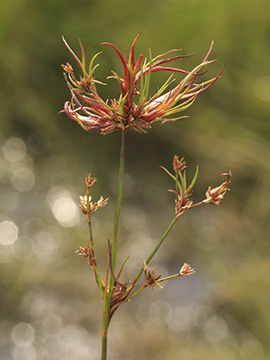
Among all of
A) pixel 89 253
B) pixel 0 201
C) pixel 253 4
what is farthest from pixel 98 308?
pixel 89 253

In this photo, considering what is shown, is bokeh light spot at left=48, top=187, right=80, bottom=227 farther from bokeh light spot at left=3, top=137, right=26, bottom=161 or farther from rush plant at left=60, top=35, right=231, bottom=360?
rush plant at left=60, top=35, right=231, bottom=360

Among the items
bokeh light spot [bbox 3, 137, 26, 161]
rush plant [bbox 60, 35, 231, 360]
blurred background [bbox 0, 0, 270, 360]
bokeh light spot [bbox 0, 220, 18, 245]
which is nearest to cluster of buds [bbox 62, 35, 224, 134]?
rush plant [bbox 60, 35, 231, 360]

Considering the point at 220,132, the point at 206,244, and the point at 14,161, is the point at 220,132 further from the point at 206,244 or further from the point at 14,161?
the point at 14,161

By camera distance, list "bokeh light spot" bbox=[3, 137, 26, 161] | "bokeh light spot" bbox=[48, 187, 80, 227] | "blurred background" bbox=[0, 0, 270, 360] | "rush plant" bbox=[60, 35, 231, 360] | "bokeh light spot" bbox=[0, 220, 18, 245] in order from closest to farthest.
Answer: "rush plant" bbox=[60, 35, 231, 360] < "blurred background" bbox=[0, 0, 270, 360] < "bokeh light spot" bbox=[0, 220, 18, 245] < "bokeh light spot" bbox=[48, 187, 80, 227] < "bokeh light spot" bbox=[3, 137, 26, 161]

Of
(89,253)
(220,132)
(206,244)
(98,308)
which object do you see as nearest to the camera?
(89,253)

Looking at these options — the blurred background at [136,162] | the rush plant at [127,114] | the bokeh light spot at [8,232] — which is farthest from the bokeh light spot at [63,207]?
the rush plant at [127,114]

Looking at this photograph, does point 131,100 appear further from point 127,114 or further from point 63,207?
point 63,207

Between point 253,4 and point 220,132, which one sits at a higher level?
point 253,4

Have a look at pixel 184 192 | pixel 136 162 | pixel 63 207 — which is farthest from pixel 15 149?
pixel 184 192
